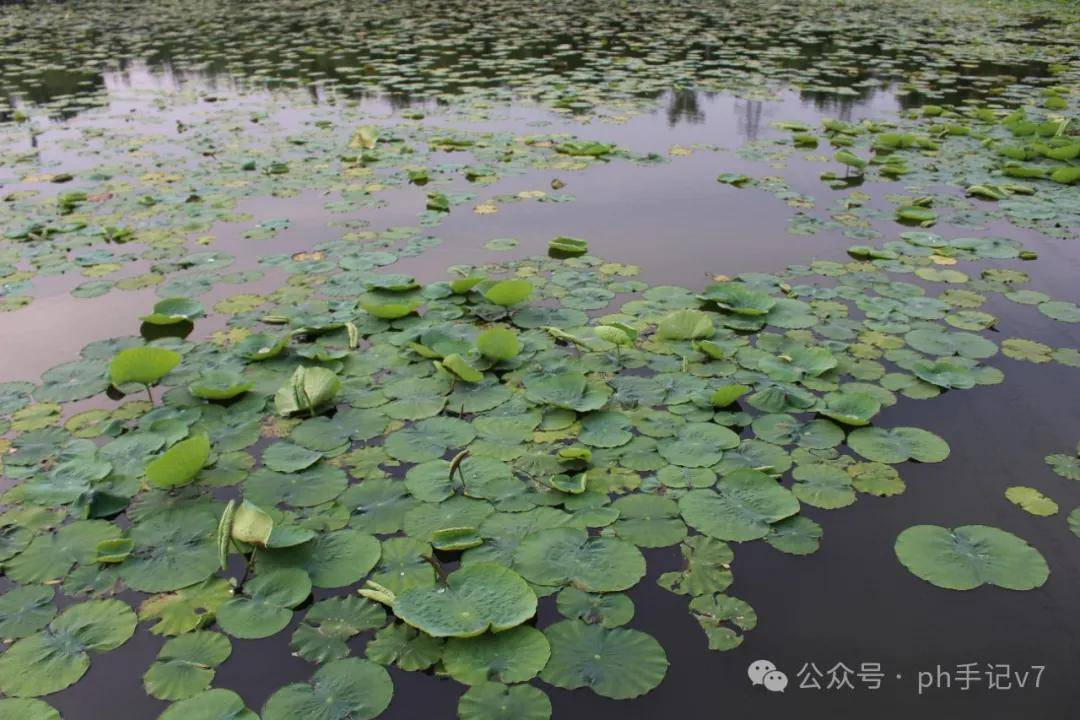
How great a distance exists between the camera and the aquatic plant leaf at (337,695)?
5.87 ft

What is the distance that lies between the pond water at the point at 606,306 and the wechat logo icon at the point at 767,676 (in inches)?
0.7

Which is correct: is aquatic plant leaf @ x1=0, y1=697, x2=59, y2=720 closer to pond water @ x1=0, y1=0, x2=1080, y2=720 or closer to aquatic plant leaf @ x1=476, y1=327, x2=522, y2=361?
pond water @ x1=0, y1=0, x2=1080, y2=720

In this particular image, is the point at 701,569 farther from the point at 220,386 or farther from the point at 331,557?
the point at 220,386

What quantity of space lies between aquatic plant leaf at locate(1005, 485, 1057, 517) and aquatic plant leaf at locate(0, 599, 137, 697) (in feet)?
8.97

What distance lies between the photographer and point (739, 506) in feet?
7.95

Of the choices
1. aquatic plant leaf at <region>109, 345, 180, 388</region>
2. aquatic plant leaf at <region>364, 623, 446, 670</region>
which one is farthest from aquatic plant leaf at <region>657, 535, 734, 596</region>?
aquatic plant leaf at <region>109, 345, 180, 388</region>

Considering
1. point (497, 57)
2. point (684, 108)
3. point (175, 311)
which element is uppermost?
point (497, 57)

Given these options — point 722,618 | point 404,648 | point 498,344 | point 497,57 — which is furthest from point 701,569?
point 497,57

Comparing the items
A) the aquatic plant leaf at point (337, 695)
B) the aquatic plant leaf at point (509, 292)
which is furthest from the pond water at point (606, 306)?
the aquatic plant leaf at point (509, 292)

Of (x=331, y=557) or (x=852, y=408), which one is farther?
(x=852, y=408)

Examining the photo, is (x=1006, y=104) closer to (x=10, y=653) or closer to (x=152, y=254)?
(x=152, y=254)

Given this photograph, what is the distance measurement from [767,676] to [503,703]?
68 cm

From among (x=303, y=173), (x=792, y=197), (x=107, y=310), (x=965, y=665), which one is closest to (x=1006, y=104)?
(x=792, y=197)

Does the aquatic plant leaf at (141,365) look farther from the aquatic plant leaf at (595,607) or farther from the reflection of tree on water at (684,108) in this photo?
the reflection of tree on water at (684,108)
